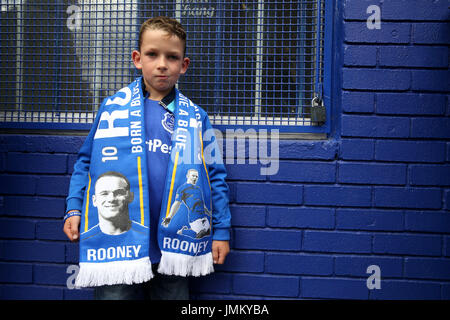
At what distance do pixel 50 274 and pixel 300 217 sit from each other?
1677 millimetres

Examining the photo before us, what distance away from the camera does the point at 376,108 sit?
2293 mm

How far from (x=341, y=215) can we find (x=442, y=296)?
0.80 metres

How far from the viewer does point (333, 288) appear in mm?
2318

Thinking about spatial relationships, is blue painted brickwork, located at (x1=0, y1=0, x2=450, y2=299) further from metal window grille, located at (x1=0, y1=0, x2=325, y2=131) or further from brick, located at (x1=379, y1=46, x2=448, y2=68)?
metal window grille, located at (x1=0, y1=0, x2=325, y2=131)

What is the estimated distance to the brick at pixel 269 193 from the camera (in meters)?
2.33

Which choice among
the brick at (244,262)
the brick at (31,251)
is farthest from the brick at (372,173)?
the brick at (31,251)

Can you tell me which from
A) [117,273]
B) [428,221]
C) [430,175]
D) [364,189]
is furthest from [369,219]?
[117,273]

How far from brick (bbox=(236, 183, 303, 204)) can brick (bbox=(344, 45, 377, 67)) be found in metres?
0.86

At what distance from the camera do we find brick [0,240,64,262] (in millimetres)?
2400

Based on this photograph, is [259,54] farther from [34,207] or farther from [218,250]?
[34,207]

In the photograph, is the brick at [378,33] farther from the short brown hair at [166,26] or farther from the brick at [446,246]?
the brick at [446,246]

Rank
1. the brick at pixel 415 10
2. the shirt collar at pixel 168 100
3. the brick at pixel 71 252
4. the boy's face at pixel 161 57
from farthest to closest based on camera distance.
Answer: the brick at pixel 71 252 → the brick at pixel 415 10 → the shirt collar at pixel 168 100 → the boy's face at pixel 161 57

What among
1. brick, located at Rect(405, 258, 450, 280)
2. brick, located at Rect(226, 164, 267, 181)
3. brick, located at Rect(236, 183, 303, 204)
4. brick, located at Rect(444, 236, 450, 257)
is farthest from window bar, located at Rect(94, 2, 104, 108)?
brick, located at Rect(444, 236, 450, 257)

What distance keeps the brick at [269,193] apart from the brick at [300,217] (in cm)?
6
